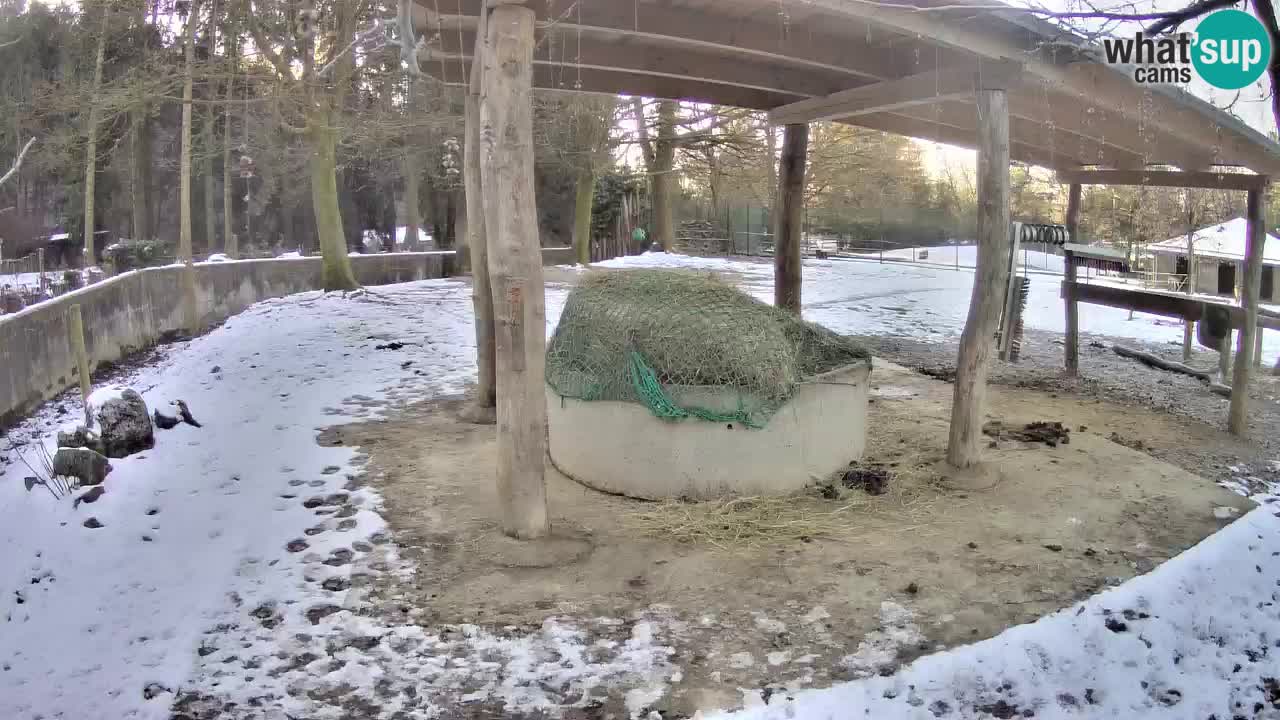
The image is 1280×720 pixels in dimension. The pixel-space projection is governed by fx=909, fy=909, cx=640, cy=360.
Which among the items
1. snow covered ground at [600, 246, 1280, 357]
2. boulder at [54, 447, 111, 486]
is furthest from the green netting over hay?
snow covered ground at [600, 246, 1280, 357]

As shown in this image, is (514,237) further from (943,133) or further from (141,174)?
(141,174)

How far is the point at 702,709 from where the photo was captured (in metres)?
3.69

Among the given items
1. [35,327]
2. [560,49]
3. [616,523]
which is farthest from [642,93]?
[35,327]

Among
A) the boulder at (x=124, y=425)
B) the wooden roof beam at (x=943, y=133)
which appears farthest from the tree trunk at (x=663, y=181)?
the boulder at (x=124, y=425)

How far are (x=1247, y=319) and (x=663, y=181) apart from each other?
20465mm

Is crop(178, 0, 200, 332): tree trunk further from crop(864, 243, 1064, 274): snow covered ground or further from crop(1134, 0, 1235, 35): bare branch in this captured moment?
crop(864, 243, 1064, 274): snow covered ground

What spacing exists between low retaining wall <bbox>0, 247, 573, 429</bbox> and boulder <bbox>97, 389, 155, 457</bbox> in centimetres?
186

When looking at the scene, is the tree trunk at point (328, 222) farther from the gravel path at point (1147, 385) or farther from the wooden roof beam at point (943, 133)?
the wooden roof beam at point (943, 133)

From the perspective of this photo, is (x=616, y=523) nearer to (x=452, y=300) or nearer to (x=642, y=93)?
(x=642, y=93)

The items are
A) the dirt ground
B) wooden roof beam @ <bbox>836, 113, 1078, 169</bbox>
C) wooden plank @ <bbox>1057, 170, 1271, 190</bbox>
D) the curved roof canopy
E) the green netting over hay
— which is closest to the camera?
the dirt ground

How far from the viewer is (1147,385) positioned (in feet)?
37.8

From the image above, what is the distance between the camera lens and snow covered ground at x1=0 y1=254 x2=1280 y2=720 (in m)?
3.82

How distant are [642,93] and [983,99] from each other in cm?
371

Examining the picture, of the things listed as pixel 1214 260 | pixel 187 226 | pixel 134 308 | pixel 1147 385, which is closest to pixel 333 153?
pixel 187 226
